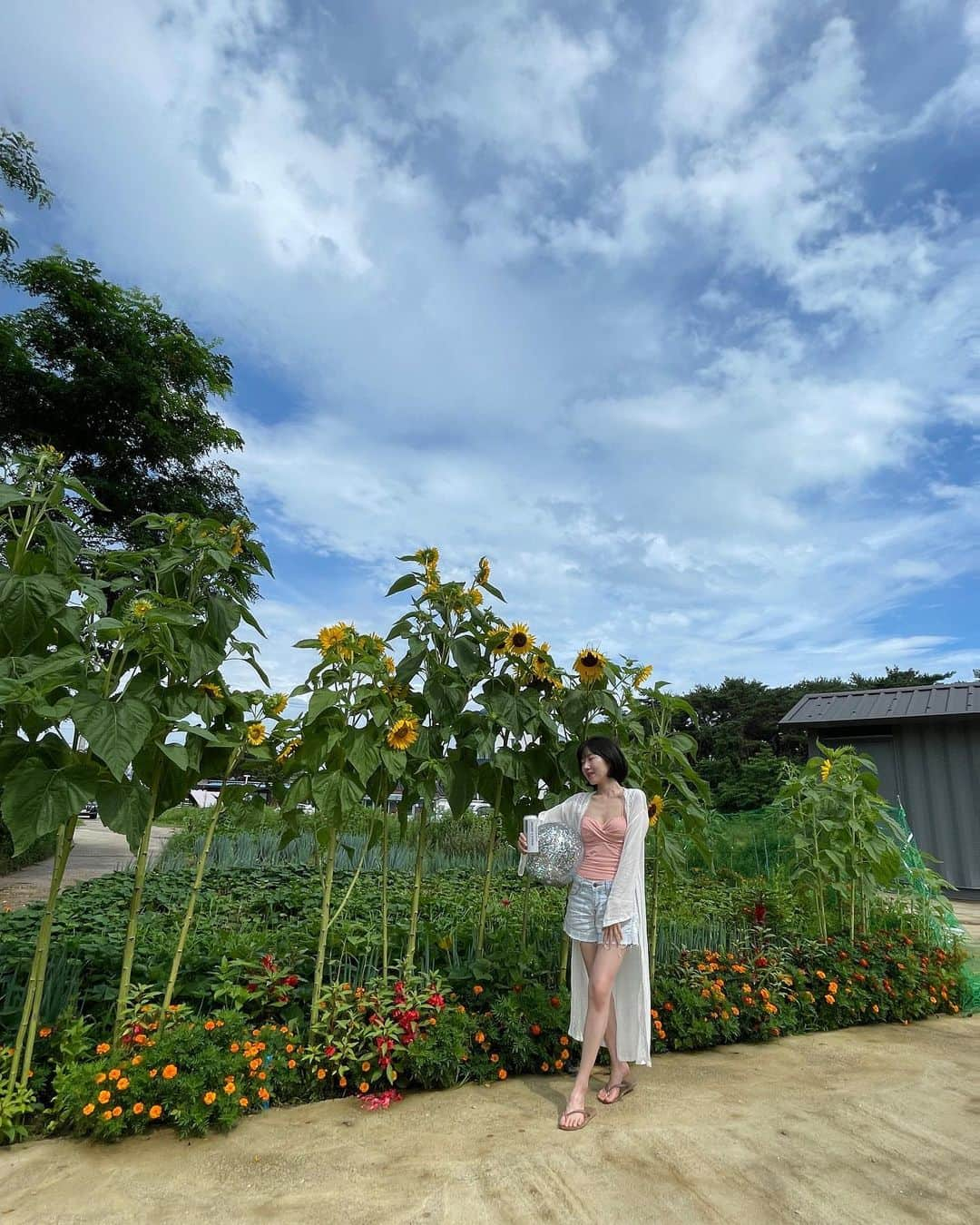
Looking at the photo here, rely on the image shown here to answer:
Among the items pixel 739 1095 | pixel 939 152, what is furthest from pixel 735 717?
pixel 739 1095

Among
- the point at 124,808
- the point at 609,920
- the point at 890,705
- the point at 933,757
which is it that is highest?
the point at 890,705

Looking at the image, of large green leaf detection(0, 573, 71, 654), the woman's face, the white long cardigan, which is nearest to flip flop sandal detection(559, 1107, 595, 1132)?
the white long cardigan

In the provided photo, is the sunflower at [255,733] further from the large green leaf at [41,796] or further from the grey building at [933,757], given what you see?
the grey building at [933,757]

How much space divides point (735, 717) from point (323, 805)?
81.0ft

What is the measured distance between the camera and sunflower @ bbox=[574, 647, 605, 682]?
2.79 metres

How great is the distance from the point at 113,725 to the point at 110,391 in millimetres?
9715

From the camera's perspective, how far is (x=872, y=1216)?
1664 millimetres

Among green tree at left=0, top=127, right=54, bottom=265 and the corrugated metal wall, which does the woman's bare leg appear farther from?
green tree at left=0, top=127, right=54, bottom=265

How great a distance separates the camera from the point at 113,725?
Answer: 71.4 inches

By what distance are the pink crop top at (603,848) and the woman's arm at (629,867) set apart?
34mm

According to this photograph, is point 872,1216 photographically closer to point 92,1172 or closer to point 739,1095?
point 739,1095

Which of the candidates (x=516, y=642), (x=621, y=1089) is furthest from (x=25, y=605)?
(x=621, y=1089)

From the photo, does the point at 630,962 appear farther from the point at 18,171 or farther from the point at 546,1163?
the point at 18,171

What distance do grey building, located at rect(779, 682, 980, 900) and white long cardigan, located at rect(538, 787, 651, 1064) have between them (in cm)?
666
